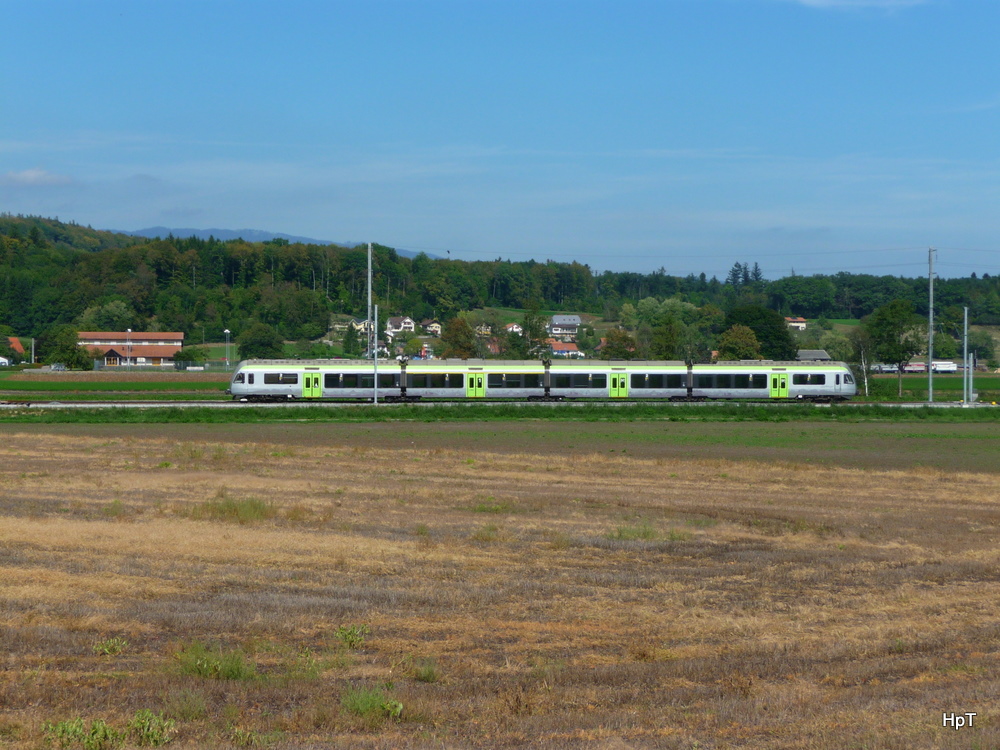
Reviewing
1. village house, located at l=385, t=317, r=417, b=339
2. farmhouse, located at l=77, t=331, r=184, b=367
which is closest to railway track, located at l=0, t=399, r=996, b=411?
farmhouse, located at l=77, t=331, r=184, b=367

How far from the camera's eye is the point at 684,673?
10656mm

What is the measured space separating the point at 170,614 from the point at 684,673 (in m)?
6.65

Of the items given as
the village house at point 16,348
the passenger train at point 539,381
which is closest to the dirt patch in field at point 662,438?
the passenger train at point 539,381

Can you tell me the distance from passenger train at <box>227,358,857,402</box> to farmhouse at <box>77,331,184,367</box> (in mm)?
82014

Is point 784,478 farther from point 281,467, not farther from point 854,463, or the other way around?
point 281,467

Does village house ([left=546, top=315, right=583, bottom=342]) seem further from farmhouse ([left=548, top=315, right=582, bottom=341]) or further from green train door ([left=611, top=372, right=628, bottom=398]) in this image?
green train door ([left=611, top=372, right=628, bottom=398])

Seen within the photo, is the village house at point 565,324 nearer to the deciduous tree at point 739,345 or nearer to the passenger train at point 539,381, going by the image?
the deciduous tree at point 739,345

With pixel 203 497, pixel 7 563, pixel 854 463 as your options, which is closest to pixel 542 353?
pixel 854 463

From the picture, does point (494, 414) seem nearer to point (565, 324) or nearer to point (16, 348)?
point (16, 348)

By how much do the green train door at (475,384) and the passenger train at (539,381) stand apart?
69 millimetres

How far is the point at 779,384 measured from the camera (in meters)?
67.8

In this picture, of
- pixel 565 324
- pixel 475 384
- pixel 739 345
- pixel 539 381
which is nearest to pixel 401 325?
pixel 565 324

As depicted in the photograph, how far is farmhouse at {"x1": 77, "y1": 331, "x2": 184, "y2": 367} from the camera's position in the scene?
146 m

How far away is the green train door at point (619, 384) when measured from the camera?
67875mm
